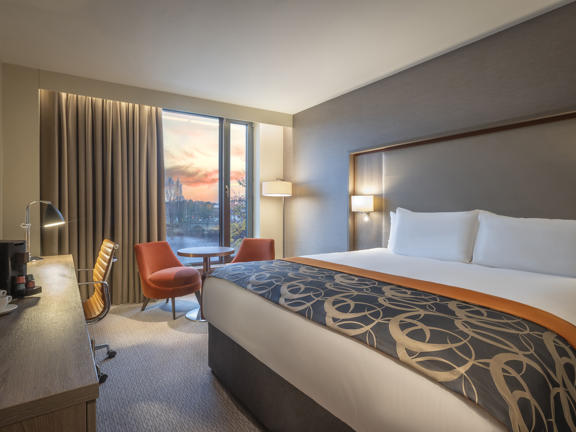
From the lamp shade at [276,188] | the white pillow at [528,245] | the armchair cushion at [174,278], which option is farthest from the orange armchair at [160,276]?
the white pillow at [528,245]

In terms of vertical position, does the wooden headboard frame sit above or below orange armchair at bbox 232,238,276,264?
above

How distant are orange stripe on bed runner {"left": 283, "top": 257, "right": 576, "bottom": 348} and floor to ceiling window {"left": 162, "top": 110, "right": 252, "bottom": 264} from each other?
315 cm

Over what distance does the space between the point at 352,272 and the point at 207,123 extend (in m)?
3.67

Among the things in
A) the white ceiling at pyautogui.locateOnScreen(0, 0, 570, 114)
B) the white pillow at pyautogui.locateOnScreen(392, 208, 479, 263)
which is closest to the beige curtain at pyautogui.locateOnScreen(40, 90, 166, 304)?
the white ceiling at pyautogui.locateOnScreen(0, 0, 570, 114)

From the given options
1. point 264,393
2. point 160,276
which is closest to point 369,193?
point 160,276

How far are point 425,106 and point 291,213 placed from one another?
261cm

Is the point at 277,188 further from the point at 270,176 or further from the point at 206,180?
the point at 206,180

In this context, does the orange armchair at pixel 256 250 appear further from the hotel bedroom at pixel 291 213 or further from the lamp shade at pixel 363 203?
the lamp shade at pixel 363 203

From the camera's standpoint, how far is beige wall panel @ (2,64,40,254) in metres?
3.41

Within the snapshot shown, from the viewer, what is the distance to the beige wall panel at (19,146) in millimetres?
3406

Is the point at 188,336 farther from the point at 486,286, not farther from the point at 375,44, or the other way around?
the point at 375,44

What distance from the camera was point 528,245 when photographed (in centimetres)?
→ 233

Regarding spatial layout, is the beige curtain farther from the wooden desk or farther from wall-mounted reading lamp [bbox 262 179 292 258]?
the wooden desk

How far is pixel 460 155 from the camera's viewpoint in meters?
3.18
